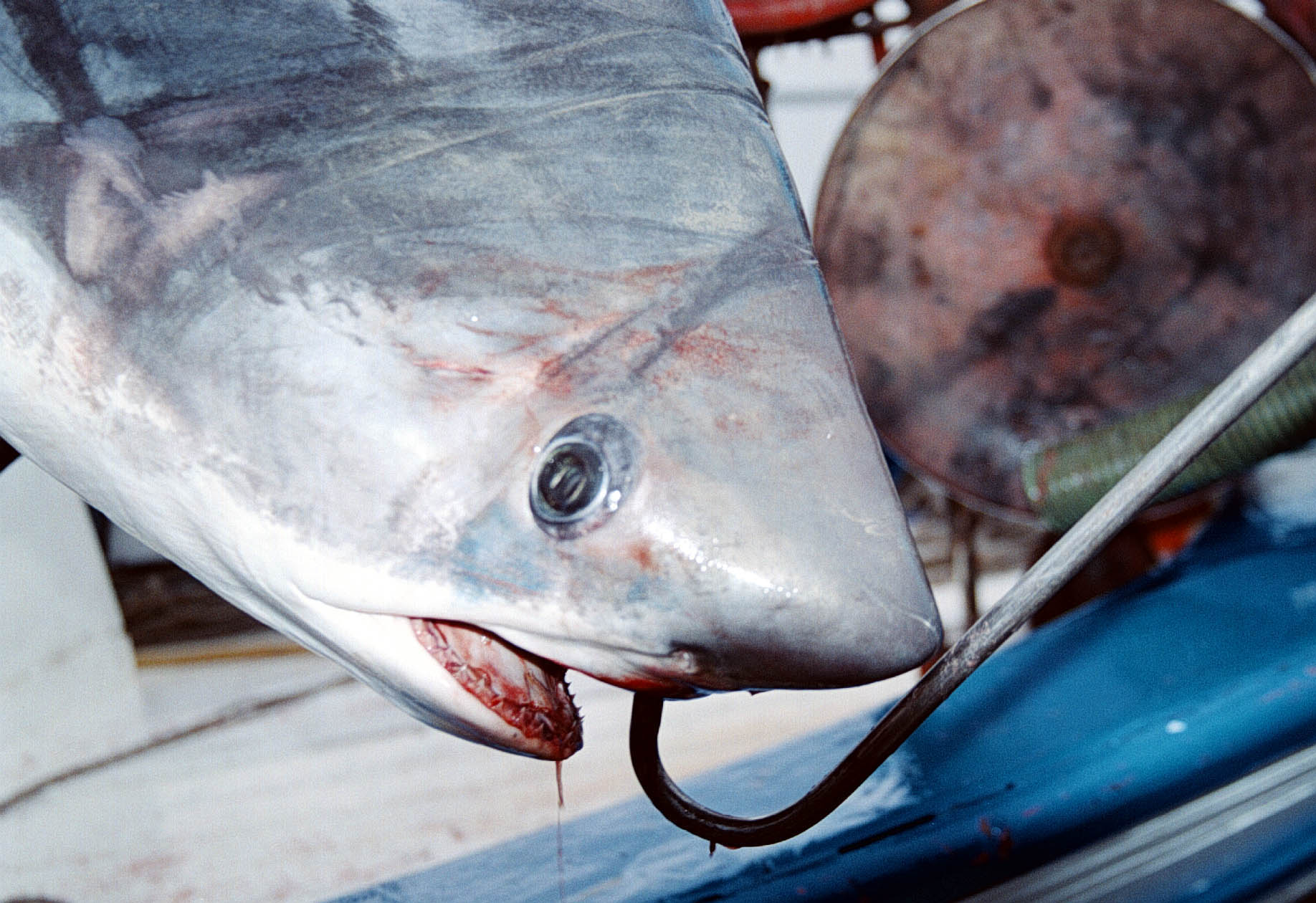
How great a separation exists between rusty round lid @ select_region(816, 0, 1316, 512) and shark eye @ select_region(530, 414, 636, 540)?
1.36 m

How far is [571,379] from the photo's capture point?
0.43 meters

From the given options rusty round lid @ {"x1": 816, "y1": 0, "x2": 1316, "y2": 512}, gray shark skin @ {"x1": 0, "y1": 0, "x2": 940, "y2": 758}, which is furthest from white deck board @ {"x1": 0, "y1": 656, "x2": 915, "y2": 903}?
rusty round lid @ {"x1": 816, "y1": 0, "x2": 1316, "y2": 512}

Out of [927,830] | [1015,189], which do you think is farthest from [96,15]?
[1015,189]

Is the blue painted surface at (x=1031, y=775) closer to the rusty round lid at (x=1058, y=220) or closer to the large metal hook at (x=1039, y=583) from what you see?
the large metal hook at (x=1039, y=583)

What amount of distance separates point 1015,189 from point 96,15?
1.45m

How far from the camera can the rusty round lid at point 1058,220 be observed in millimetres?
1609

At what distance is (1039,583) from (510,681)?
0.26m

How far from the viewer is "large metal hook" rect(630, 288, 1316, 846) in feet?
1.62

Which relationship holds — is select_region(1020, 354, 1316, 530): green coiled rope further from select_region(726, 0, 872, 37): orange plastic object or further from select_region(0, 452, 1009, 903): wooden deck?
select_region(726, 0, 872, 37): orange plastic object

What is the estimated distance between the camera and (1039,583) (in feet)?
1.69

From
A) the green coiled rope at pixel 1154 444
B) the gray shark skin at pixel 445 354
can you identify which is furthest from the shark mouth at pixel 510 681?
the green coiled rope at pixel 1154 444

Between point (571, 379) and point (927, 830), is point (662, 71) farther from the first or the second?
point (927, 830)

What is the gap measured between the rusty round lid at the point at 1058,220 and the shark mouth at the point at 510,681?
1320 millimetres

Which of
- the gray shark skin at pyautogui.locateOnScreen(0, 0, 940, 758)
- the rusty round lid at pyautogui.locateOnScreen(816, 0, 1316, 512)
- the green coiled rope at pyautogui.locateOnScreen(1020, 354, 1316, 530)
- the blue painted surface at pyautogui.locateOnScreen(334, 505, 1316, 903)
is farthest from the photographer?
the rusty round lid at pyautogui.locateOnScreen(816, 0, 1316, 512)
